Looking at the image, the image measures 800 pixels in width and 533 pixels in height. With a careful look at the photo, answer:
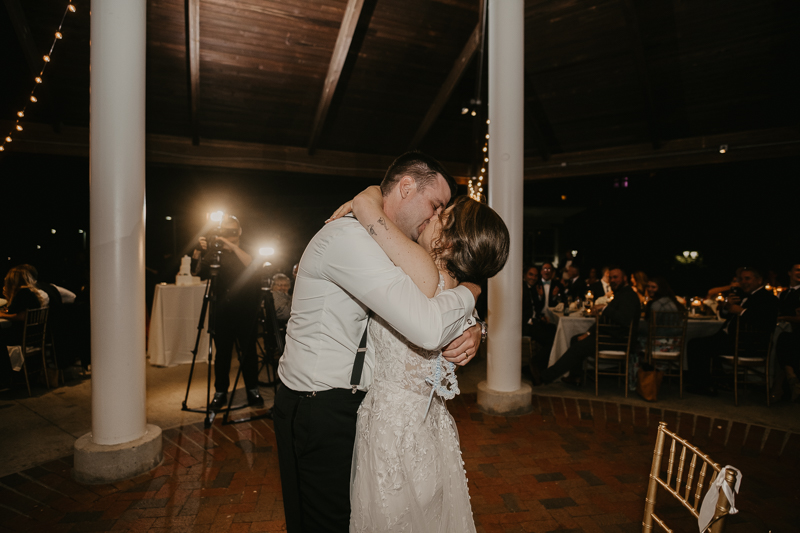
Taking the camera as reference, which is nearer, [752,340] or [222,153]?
[752,340]

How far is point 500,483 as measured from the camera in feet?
9.68

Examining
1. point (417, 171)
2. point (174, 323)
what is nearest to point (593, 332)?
point (417, 171)

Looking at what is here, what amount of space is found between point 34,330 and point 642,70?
858 centimetres

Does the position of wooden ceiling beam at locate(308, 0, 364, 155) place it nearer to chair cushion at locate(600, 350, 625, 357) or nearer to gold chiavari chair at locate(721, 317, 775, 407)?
chair cushion at locate(600, 350, 625, 357)

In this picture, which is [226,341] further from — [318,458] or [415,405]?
[415,405]

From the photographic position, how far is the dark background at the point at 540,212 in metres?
8.09

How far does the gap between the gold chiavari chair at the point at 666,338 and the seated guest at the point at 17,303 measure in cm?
680

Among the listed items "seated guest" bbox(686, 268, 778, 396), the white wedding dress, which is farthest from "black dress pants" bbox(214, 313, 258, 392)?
"seated guest" bbox(686, 268, 778, 396)

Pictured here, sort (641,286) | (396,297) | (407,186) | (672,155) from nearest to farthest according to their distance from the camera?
(396,297), (407,186), (641,286), (672,155)

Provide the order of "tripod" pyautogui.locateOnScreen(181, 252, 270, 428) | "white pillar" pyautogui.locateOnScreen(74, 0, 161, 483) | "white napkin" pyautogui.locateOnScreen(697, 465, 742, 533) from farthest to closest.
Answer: "tripod" pyautogui.locateOnScreen(181, 252, 270, 428)
"white pillar" pyautogui.locateOnScreen(74, 0, 161, 483)
"white napkin" pyautogui.locateOnScreen(697, 465, 742, 533)

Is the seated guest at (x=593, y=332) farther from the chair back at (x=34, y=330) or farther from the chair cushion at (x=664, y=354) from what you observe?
the chair back at (x=34, y=330)

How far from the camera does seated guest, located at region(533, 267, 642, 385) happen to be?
485 centimetres

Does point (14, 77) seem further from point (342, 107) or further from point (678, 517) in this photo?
point (678, 517)

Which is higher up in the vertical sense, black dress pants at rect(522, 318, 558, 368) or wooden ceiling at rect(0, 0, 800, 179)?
wooden ceiling at rect(0, 0, 800, 179)
